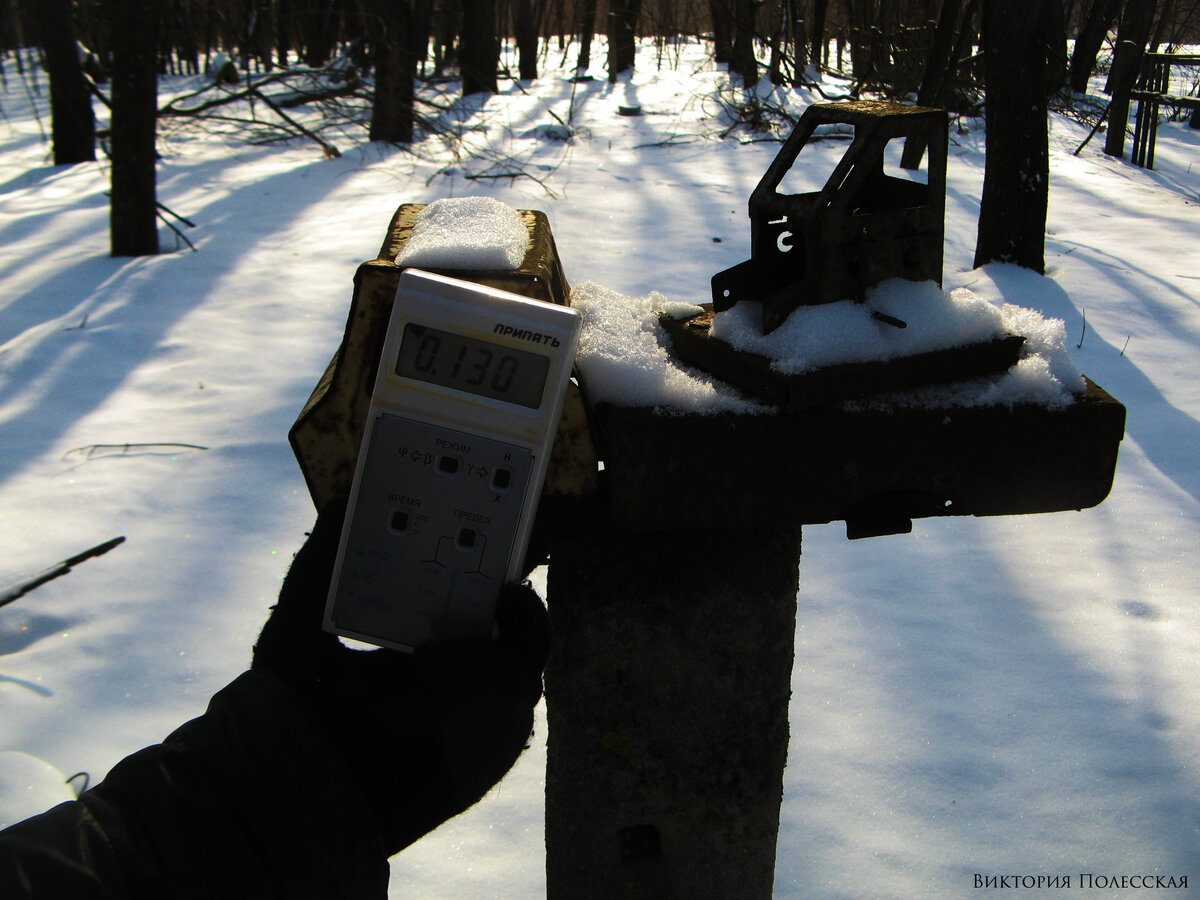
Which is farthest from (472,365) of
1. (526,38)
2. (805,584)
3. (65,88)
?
(526,38)

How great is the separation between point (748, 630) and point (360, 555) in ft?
1.66

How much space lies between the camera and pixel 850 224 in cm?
93

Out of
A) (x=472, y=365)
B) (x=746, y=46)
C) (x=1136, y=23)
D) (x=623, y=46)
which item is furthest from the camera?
(x=623, y=46)

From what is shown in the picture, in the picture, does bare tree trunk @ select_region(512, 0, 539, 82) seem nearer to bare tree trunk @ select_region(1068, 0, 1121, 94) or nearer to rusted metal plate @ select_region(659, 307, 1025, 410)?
bare tree trunk @ select_region(1068, 0, 1121, 94)

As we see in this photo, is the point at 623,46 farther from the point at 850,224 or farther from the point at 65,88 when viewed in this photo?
the point at 850,224

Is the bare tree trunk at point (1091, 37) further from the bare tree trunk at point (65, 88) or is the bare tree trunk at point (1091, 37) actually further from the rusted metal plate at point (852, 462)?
the rusted metal plate at point (852, 462)

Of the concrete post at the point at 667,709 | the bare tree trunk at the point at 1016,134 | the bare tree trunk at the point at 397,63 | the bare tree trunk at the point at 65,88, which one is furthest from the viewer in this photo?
the bare tree trunk at the point at 397,63

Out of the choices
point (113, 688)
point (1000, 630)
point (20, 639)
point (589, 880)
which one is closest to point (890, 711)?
point (1000, 630)

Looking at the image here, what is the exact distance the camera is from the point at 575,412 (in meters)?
0.90

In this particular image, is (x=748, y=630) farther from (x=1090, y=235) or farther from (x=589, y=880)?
(x=1090, y=235)

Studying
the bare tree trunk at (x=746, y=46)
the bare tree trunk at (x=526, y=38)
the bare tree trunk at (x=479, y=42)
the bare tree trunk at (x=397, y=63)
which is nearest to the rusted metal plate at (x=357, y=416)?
the bare tree trunk at (x=397, y=63)

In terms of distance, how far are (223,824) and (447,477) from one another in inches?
14.0

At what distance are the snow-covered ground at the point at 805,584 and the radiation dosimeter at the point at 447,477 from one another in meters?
0.93

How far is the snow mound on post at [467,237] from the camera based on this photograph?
959mm
